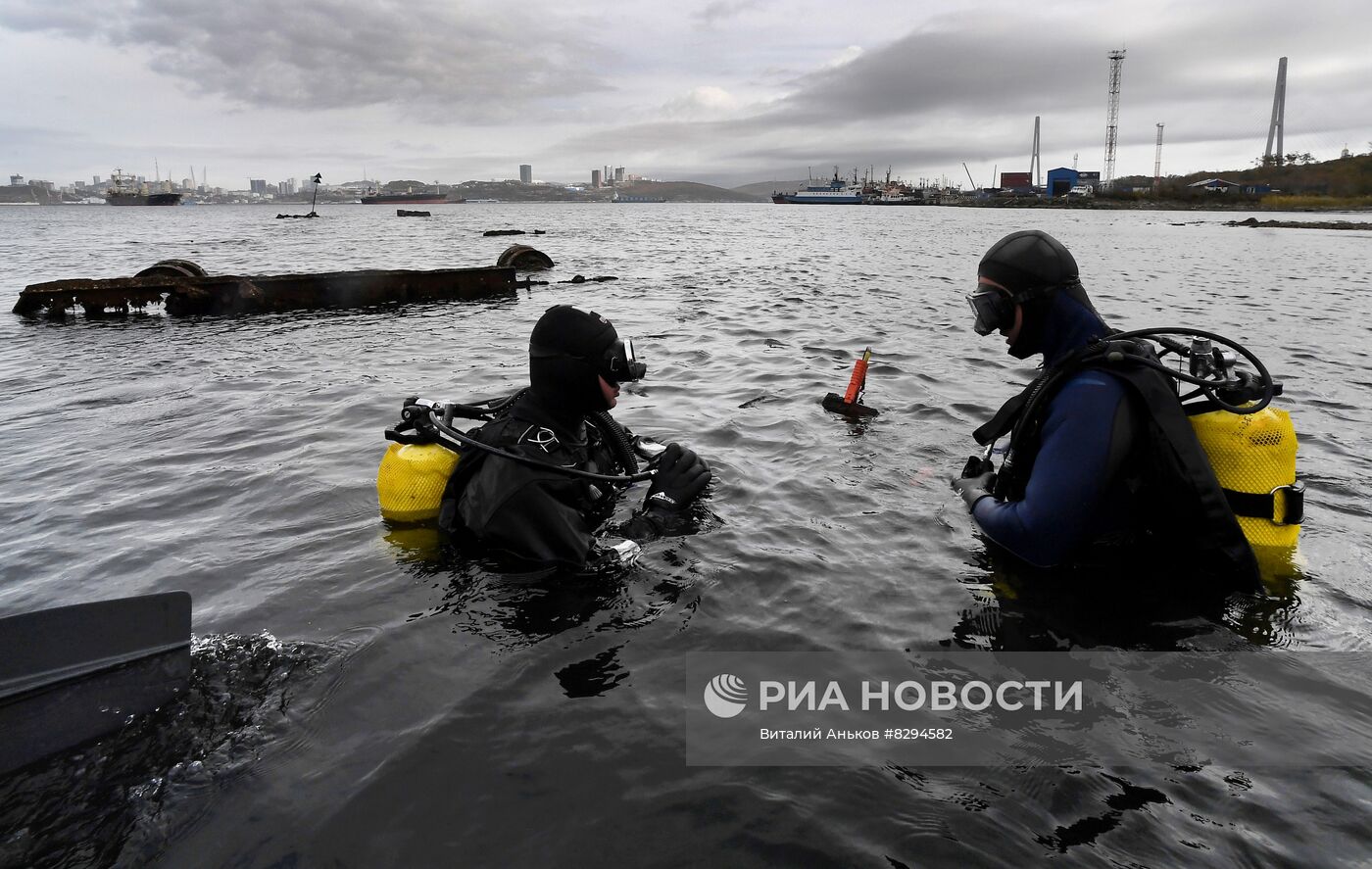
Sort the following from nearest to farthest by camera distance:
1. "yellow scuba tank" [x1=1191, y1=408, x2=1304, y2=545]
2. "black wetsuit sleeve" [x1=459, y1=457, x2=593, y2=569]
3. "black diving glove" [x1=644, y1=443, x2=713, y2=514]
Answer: "yellow scuba tank" [x1=1191, y1=408, x2=1304, y2=545] → "black wetsuit sleeve" [x1=459, y1=457, x2=593, y2=569] → "black diving glove" [x1=644, y1=443, x2=713, y2=514]

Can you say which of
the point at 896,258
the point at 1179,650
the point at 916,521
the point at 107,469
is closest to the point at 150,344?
the point at 107,469

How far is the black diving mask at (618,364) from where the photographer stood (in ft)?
15.5

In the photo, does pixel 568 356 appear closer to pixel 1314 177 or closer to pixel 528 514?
pixel 528 514

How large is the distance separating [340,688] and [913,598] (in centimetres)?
329

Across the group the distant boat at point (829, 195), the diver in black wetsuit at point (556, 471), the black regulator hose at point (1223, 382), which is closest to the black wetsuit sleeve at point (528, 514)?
the diver in black wetsuit at point (556, 471)

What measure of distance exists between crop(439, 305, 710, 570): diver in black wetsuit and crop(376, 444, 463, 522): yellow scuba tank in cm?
17

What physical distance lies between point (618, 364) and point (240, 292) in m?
16.4

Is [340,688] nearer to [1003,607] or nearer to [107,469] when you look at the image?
[1003,607]

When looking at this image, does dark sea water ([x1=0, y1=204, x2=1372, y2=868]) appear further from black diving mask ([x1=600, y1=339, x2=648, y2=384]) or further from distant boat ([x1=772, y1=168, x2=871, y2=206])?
distant boat ([x1=772, y1=168, x2=871, y2=206])

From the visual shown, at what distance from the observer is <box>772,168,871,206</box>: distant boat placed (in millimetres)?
166750

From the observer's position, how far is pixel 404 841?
9.29 ft

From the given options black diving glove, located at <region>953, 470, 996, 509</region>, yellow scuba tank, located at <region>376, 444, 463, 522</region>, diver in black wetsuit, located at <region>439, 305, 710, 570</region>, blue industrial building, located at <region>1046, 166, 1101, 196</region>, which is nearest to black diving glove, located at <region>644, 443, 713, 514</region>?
diver in black wetsuit, located at <region>439, 305, 710, 570</region>

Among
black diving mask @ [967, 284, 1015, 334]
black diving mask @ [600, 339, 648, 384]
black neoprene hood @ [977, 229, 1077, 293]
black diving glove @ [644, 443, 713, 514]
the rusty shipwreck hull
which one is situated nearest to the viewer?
black neoprene hood @ [977, 229, 1077, 293]

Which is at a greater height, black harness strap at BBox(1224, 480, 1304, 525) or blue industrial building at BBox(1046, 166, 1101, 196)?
blue industrial building at BBox(1046, 166, 1101, 196)
